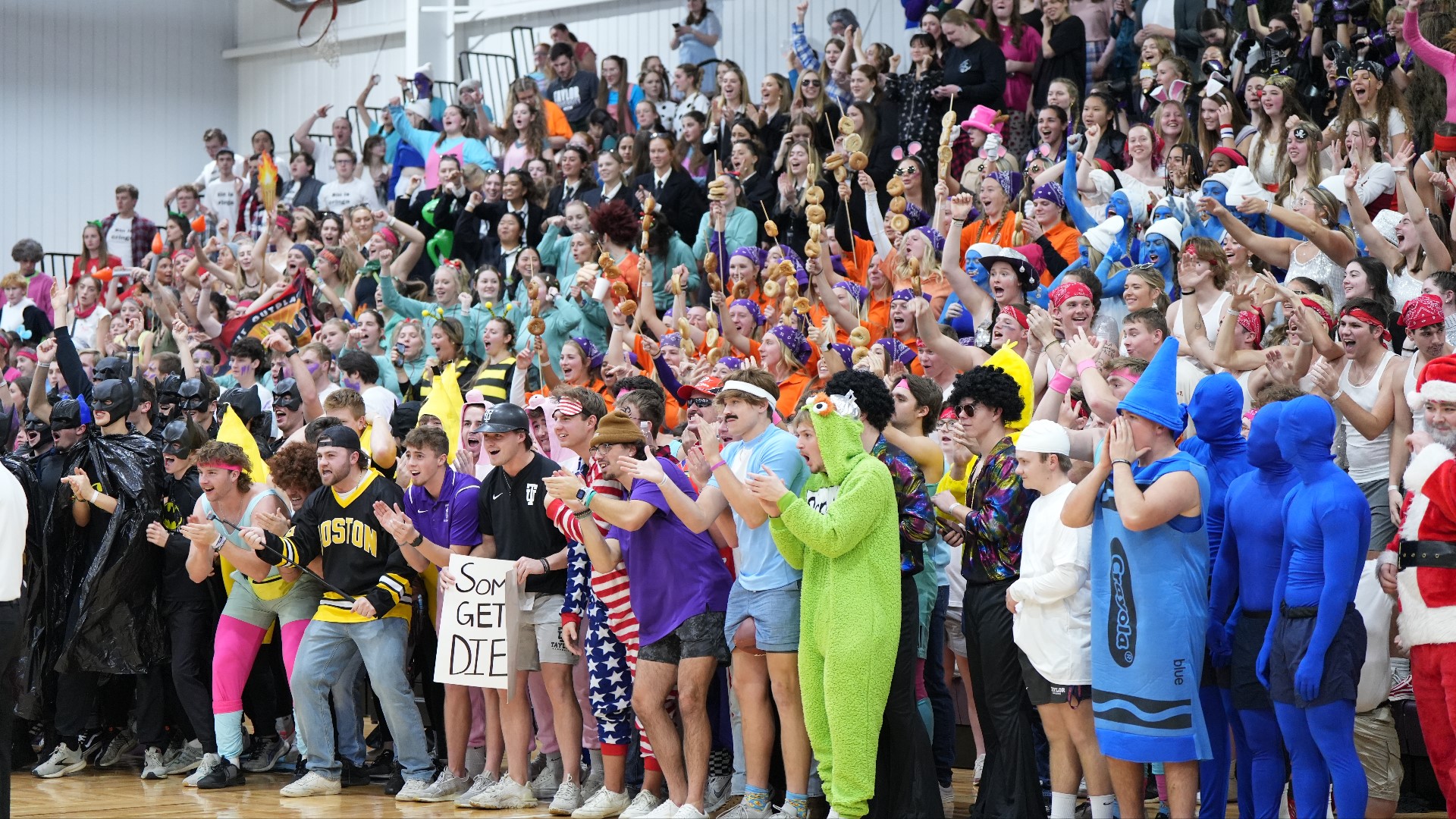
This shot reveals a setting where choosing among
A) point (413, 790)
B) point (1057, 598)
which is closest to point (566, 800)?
point (413, 790)

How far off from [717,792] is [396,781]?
5.63 ft

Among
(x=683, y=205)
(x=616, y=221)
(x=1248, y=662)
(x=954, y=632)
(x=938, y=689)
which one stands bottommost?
(x=938, y=689)

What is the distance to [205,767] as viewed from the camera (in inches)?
315

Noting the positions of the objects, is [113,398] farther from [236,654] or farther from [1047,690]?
[1047,690]

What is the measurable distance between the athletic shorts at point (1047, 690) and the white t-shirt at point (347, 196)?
41.2ft

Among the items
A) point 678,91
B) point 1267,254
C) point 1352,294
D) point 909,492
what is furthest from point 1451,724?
point 678,91

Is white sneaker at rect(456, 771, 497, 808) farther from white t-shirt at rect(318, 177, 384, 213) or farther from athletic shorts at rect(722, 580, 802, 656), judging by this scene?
white t-shirt at rect(318, 177, 384, 213)

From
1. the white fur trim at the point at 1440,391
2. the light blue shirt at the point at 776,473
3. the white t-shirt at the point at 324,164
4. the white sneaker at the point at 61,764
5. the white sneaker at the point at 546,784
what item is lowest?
the white sneaker at the point at 61,764

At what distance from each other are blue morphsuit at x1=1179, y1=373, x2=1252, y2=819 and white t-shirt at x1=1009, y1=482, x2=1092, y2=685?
1.51ft

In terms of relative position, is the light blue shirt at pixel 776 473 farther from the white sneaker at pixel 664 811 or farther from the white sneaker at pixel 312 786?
the white sneaker at pixel 312 786

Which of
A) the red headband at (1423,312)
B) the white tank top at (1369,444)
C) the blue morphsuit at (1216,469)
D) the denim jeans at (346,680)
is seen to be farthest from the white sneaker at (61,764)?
the red headband at (1423,312)

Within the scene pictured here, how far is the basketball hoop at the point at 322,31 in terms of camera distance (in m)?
21.4

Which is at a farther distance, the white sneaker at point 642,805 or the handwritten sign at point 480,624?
the handwritten sign at point 480,624

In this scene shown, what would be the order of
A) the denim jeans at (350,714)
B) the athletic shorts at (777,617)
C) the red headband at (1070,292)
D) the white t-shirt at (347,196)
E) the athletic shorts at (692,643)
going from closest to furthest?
1. the athletic shorts at (777,617)
2. the athletic shorts at (692,643)
3. the red headband at (1070,292)
4. the denim jeans at (350,714)
5. the white t-shirt at (347,196)
